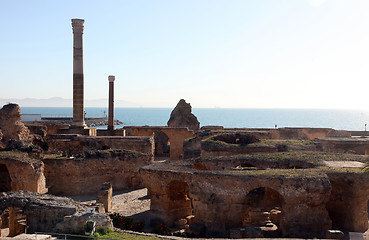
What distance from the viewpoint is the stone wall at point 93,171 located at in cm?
2531

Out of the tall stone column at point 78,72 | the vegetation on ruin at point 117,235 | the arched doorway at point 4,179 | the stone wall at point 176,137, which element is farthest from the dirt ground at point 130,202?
the stone wall at point 176,137

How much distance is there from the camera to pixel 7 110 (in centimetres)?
2773

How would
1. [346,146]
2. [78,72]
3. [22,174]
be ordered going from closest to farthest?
[22,174]
[346,146]
[78,72]

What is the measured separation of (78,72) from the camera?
34500 mm

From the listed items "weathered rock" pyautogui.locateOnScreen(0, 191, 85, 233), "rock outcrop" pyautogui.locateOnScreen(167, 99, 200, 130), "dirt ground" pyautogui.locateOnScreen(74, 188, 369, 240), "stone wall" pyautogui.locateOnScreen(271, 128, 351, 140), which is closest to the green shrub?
"dirt ground" pyautogui.locateOnScreen(74, 188, 369, 240)

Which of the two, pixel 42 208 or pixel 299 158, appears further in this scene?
pixel 299 158

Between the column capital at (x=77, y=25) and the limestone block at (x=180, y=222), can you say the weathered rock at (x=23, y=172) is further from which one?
the column capital at (x=77, y=25)

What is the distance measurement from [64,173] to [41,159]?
1580mm

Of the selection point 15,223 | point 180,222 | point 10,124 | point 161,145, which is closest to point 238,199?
point 180,222

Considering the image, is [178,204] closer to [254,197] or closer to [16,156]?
[254,197]

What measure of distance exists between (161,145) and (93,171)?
768 inches

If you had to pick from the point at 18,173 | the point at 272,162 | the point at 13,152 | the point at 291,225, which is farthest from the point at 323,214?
the point at 13,152

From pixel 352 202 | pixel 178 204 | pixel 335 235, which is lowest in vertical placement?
pixel 335 235

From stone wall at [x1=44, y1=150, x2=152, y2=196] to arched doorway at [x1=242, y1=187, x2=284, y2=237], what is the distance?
867 cm
